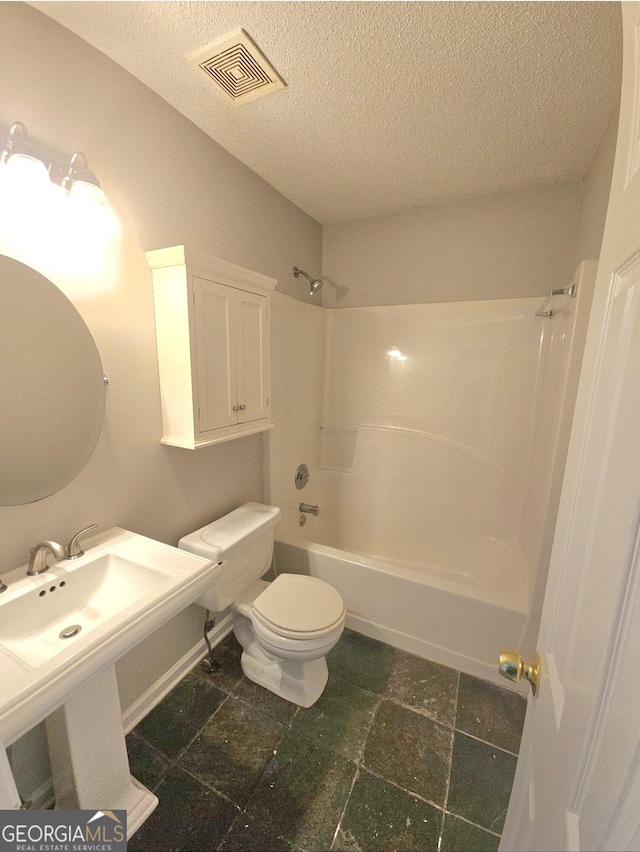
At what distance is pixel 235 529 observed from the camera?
155 centimetres

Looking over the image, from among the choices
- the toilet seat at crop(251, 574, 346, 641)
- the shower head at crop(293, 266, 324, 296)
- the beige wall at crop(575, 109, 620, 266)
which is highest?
the beige wall at crop(575, 109, 620, 266)

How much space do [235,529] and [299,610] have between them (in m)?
0.44

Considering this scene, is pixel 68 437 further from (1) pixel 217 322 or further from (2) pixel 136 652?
(2) pixel 136 652

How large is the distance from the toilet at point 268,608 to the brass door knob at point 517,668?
2.72 feet

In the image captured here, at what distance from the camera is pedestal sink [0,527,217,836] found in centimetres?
75

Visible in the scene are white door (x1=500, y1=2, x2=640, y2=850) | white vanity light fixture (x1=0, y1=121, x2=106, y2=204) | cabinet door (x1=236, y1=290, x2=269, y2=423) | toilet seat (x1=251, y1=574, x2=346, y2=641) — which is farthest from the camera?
cabinet door (x1=236, y1=290, x2=269, y2=423)

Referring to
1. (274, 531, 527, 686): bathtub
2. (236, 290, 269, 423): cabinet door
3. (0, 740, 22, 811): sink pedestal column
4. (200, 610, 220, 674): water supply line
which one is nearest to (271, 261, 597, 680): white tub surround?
(274, 531, 527, 686): bathtub

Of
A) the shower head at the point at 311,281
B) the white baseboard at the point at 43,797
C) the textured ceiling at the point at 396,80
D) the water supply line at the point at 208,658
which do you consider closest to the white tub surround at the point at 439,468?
the shower head at the point at 311,281

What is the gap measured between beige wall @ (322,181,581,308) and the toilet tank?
63.4 inches

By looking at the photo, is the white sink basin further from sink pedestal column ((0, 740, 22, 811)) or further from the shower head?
the shower head

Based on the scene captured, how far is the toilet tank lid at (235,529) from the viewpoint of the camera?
1420mm

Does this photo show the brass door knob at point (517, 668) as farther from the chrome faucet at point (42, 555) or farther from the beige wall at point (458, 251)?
the beige wall at point (458, 251)

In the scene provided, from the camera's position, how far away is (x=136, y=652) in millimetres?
1369

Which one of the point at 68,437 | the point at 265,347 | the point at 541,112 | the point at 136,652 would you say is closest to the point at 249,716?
the point at 136,652
